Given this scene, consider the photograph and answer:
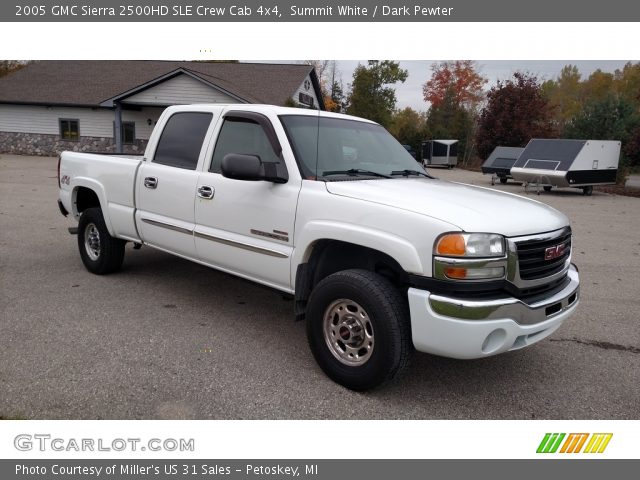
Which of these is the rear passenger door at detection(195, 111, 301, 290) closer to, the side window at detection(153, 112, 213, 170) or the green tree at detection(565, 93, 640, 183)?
the side window at detection(153, 112, 213, 170)

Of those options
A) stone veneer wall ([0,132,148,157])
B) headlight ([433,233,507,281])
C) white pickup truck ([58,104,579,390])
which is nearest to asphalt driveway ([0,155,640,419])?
white pickup truck ([58,104,579,390])

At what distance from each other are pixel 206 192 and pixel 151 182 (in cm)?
90

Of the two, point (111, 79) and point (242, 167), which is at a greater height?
point (111, 79)

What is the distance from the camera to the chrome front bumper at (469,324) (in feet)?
10.0

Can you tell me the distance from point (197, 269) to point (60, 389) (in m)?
3.23

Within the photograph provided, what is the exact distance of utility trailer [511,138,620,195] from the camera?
19.0 meters

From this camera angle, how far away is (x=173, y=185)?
15.8 ft

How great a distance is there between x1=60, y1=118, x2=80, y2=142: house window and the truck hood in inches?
1154

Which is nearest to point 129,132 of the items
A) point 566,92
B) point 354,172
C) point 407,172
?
point 407,172

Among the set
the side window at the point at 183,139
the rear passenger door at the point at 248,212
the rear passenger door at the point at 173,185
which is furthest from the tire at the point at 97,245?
the rear passenger door at the point at 248,212

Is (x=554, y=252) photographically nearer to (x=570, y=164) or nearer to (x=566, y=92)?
(x=570, y=164)

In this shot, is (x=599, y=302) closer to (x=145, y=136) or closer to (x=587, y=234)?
(x=587, y=234)

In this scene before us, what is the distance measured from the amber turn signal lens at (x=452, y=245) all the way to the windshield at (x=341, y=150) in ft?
3.80

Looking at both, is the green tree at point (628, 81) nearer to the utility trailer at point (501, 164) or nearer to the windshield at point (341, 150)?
the utility trailer at point (501, 164)
